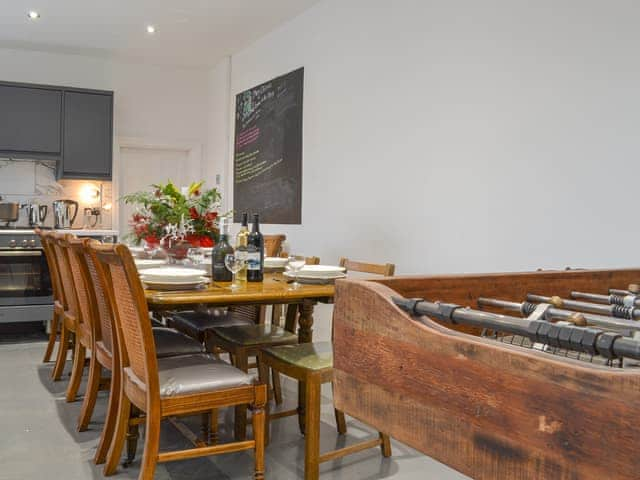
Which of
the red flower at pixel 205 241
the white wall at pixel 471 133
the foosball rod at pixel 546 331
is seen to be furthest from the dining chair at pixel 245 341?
the foosball rod at pixel 546 331

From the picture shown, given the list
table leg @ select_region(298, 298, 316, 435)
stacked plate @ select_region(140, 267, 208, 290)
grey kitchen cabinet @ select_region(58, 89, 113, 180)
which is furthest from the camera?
grey kitchen cabinet @ select_region(58, 89, 113, 180)

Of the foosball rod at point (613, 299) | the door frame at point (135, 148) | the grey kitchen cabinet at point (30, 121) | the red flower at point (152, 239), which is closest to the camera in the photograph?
the foosball rod at point (613, 299)

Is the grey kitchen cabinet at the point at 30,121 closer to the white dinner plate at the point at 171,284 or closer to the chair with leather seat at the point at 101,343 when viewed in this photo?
the chair with leather seat at the point at 101,343

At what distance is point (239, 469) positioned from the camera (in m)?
2.37

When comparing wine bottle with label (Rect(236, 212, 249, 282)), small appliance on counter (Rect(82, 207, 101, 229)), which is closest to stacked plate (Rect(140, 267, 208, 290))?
wine bottle with label (Rect(236, 212, 249, 282))

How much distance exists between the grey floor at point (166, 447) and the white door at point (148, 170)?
3500mm

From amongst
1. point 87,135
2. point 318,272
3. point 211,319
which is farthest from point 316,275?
point 87,135

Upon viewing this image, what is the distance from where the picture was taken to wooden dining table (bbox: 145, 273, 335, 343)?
2084 mm

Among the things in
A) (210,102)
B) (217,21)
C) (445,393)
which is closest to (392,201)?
(217,21)

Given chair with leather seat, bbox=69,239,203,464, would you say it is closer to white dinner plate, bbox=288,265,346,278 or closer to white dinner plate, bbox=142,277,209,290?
white dinner plate, bbox=142,277,209,290

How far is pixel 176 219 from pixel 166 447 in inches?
41.4

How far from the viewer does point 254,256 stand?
258cm

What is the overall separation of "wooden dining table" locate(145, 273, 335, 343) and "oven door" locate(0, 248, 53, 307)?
10.3 feet

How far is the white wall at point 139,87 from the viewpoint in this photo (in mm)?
6055
